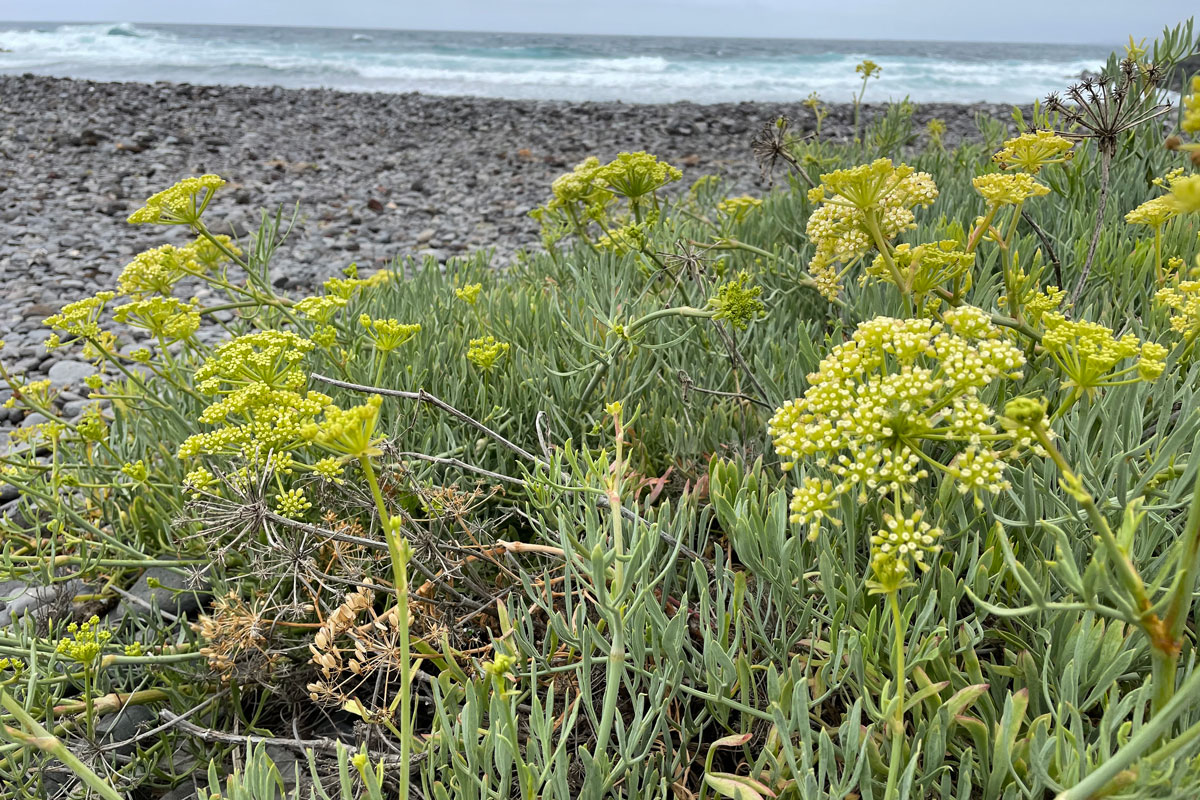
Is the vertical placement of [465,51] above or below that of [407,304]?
above

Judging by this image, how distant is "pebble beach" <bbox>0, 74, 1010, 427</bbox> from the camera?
21.8ft

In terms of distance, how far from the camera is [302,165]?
10.9 metres

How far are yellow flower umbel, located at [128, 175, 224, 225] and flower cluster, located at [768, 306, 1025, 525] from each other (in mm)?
1822

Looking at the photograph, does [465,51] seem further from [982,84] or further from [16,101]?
[16,101]

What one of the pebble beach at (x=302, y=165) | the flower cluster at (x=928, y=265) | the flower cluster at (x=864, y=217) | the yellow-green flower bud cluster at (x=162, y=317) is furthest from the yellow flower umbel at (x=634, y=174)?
the pebble beach at (x=302, y=165)

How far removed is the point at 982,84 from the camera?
29.8 m

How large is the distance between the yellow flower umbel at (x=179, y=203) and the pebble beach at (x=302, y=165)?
5.72 ft

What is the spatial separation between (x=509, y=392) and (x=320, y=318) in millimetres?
610

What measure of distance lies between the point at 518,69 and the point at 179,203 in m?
31.1

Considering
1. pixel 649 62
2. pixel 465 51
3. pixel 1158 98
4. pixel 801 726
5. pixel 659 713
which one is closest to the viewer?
pixel 801 726

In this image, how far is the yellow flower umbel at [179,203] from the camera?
2186mm

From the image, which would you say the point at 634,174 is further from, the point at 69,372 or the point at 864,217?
the point at 69,372

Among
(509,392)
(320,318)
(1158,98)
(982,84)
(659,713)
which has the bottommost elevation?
(659,713)

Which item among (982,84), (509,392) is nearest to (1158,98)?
(509,392)
